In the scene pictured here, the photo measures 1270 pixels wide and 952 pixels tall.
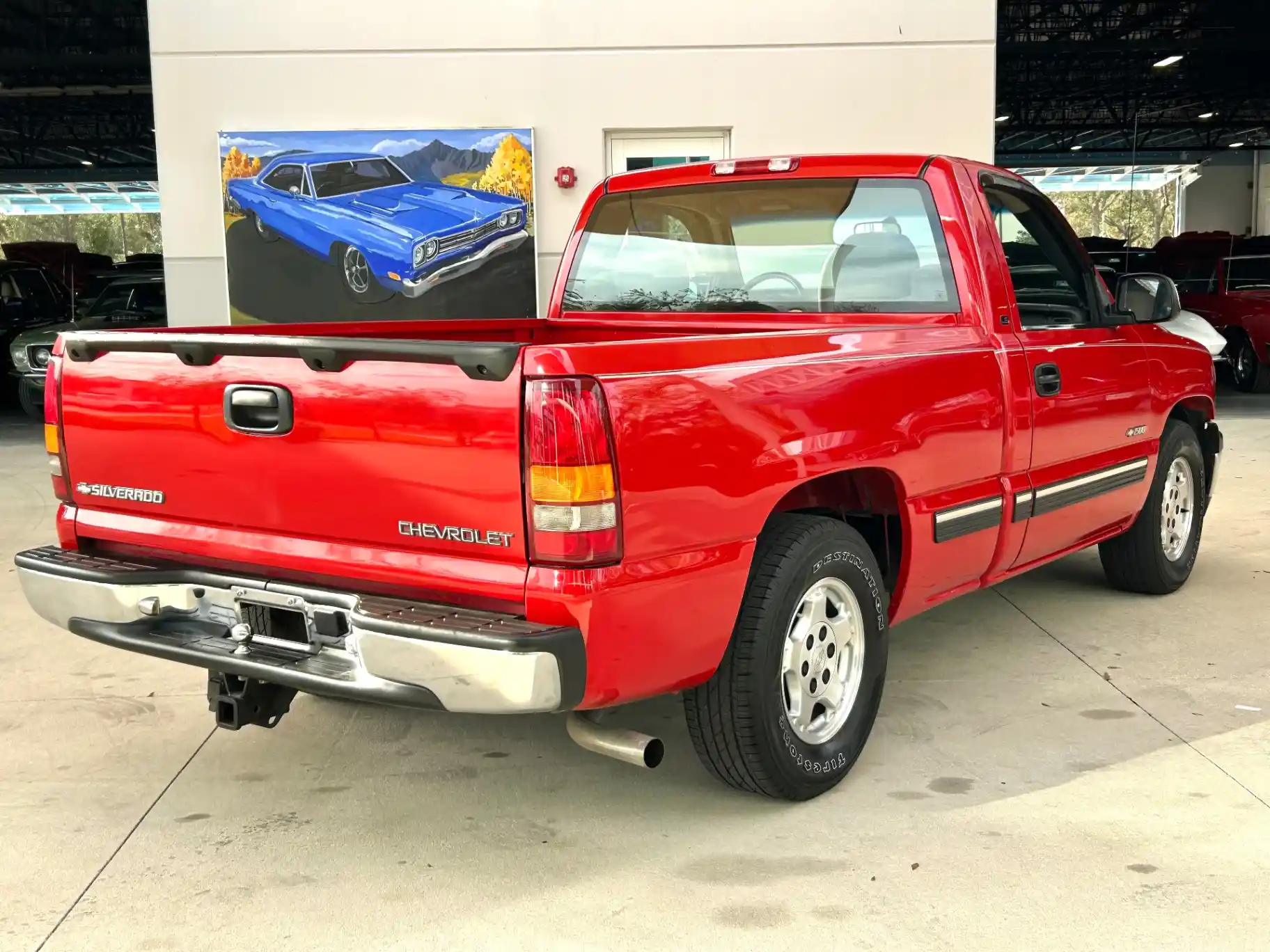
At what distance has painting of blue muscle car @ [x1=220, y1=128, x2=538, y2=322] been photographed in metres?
11.0

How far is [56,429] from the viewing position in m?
3.62

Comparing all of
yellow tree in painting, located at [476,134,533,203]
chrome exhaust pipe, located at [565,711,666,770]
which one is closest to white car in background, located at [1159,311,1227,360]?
yellow tree in painting, located at [476,134,533,203]

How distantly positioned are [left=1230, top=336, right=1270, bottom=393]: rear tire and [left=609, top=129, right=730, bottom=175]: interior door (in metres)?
8.35

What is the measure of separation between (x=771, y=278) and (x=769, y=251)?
112mm

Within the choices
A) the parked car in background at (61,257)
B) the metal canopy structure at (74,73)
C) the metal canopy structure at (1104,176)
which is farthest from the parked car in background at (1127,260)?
the metal canopy structure at (1104,176)

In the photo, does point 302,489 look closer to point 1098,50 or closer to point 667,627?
point 667,627

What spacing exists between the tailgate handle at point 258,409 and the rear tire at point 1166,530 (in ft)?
13.3

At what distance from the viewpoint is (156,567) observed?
3.46m

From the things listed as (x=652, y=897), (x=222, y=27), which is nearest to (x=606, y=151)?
(x=222, y=27)

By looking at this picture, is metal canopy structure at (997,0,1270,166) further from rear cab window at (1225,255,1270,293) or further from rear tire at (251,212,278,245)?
rear tire at (251,212,278,245)

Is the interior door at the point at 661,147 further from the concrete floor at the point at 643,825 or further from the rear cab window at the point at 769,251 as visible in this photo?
the concrete floor at the point at 643,825

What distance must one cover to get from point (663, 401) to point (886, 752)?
5.58 ft

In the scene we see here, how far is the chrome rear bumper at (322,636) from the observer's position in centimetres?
275

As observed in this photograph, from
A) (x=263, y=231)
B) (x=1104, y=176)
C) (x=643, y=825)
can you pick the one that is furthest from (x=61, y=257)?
(x=1104, y=176)
